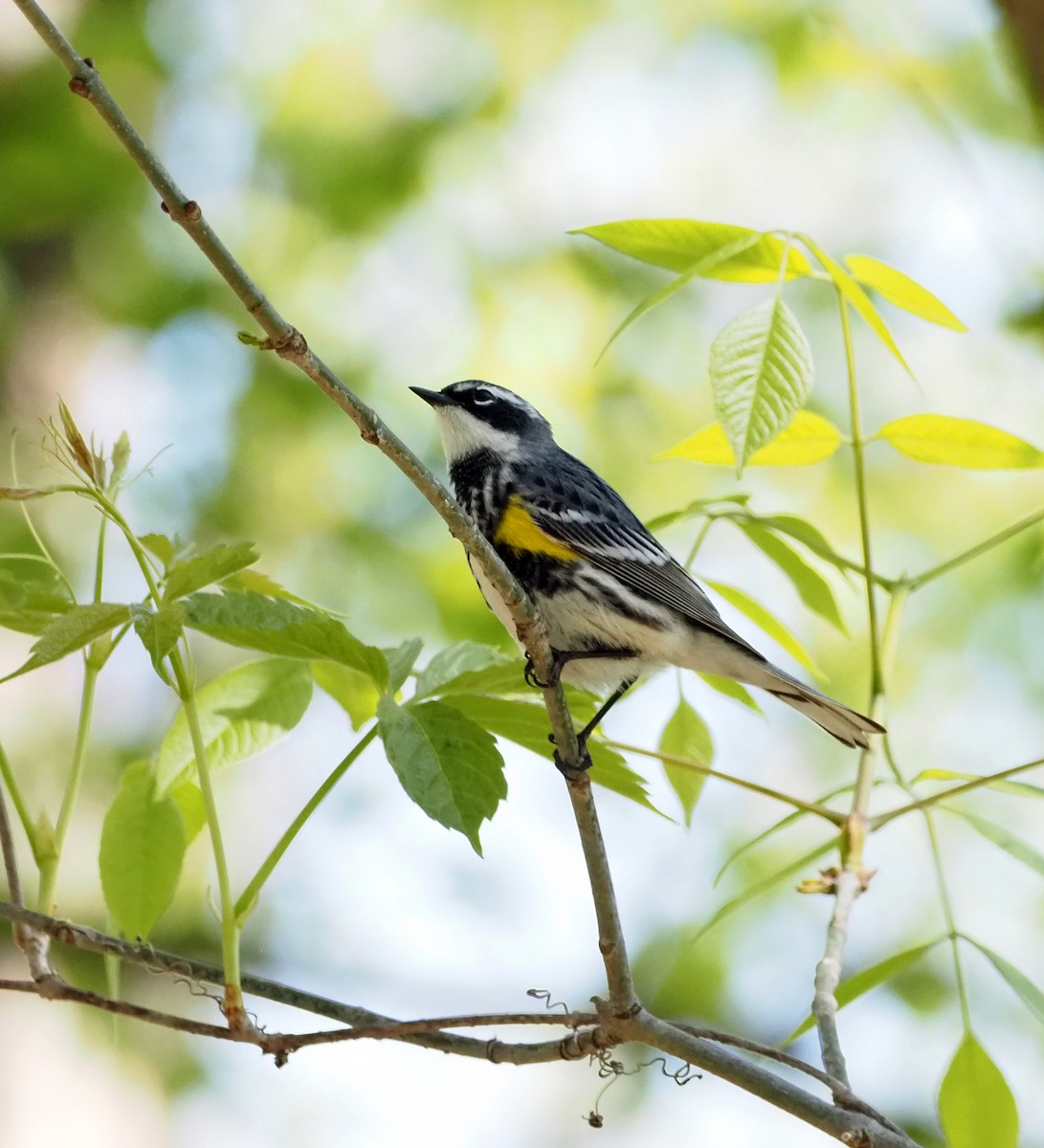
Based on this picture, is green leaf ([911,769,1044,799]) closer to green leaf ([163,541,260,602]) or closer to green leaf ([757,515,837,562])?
green leaf ([757,515,837,562])

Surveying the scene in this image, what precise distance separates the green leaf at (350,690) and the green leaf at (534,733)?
1.02 ft

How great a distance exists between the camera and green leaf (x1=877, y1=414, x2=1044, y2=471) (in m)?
2.22

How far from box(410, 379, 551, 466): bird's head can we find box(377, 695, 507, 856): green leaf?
2.04 meters

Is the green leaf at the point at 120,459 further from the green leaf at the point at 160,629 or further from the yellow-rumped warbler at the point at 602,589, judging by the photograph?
the yellow-rumped warbler at the point at 602,589

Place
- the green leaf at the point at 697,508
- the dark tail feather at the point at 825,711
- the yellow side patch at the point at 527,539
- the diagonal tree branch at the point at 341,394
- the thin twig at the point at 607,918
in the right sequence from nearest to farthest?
the diagonal tree branch at the point at 341,394 < the thin twig at the point at 607,918 < the green leaf at the point at 697,508 < the dark tail feather at the point at 825,711 < the yellow side patch at the point at 527,539

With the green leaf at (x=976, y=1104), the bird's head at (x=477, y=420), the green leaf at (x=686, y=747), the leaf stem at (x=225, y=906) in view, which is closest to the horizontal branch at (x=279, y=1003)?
the leaf stem at (x=225, y=906)

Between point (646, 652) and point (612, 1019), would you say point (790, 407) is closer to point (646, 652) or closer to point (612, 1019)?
point (612, 1019)

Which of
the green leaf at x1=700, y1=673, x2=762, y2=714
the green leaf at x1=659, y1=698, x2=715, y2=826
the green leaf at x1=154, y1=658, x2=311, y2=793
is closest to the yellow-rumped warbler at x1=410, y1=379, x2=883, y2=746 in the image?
the green leaf at x1=700, y1=673, x2=762, y2=714

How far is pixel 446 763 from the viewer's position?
1621 millimetres

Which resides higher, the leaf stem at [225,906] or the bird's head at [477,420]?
the bird's head at [477,420]

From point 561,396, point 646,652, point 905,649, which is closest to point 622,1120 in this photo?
point 905,649

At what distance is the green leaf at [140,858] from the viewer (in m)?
1.77

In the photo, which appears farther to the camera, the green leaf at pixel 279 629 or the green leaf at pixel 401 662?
the green leaf at pixel 401 662

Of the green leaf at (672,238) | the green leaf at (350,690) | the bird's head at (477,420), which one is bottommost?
the green leaf at (350,690)
